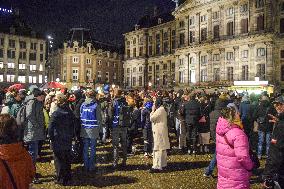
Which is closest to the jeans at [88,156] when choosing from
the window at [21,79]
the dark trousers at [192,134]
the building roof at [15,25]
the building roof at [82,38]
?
the dark trousers at [192,134]

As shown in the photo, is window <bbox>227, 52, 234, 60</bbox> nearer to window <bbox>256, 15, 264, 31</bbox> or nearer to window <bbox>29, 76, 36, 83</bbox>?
window <bbox>256, 15, 264, 31</bbox>

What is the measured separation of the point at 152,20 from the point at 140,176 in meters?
62.5

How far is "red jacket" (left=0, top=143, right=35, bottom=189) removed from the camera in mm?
3898

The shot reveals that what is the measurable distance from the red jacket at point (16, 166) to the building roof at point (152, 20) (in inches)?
2487

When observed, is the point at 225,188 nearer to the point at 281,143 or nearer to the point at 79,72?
the point at 281,143

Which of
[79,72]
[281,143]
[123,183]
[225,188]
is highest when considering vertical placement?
[79,72]

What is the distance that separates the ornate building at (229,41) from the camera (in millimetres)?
43469

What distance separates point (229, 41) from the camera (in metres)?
47.7

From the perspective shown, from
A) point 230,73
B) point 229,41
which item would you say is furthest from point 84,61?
point 230,73

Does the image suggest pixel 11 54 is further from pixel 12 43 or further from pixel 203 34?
pixel 203 34

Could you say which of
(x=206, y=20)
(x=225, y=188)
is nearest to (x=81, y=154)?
(x=225, y=188)

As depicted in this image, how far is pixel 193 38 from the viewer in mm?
54781

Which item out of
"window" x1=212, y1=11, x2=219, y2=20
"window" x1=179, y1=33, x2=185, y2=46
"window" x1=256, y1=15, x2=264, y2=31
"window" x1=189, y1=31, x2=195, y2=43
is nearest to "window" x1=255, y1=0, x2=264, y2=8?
"window" x1=256, y1=15, x2=264, y2=31

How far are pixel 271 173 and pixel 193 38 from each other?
1990 inches
